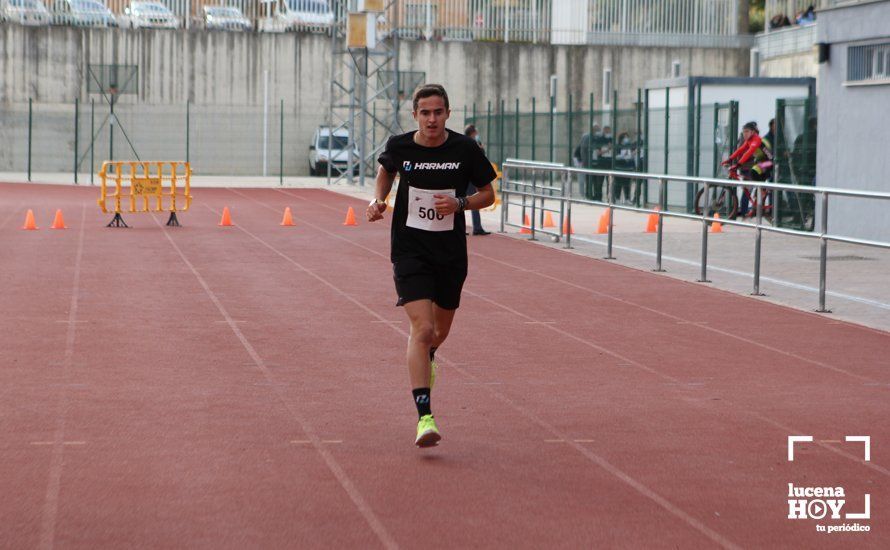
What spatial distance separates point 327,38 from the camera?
5066cm

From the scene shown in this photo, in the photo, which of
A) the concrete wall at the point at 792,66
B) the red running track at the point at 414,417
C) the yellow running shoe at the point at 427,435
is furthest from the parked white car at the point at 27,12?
the yellow running shoe at the point at 427,435

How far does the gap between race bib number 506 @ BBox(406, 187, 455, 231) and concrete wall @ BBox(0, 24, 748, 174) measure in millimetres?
42702

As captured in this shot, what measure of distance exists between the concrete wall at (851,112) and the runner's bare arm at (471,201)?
49.0ft

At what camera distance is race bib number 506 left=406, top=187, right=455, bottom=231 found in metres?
7.71

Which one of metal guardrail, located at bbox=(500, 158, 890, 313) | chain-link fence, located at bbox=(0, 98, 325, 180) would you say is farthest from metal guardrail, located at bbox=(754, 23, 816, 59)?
metal guardrail, located at bbox=(500, 158, 890, 313)

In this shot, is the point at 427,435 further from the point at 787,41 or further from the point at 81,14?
the point at 81,14

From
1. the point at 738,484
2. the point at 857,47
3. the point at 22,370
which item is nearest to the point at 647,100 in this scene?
the point at 857,47

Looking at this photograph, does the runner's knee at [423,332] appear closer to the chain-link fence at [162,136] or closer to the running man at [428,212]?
the running man at [428,212]

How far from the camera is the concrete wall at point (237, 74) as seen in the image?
161 ft

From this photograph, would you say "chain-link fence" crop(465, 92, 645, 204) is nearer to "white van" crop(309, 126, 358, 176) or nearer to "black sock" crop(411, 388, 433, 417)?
"white van" crop(309, 126, 358, 176)

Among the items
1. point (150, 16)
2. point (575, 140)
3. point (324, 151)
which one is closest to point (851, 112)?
point (575, 140)

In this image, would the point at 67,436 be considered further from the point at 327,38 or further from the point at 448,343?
the point at 327,38

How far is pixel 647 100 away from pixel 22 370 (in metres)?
23.9

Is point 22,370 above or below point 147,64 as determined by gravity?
below
